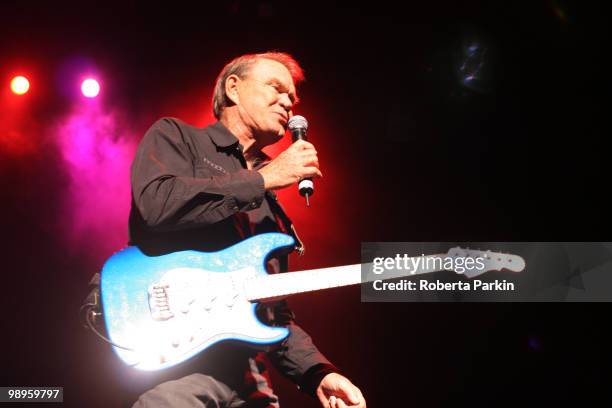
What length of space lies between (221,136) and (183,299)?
747 millimetres

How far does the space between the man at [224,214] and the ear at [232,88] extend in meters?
0.11

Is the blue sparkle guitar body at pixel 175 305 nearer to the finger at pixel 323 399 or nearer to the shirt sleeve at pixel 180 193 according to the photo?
the shirt sleeve at pixel 180 193

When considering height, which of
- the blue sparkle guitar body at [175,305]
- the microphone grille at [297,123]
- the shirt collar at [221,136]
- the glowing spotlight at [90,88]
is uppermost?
the glowing spotlight at [90,88]

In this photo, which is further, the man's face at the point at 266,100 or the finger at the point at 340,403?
the man's face at the point at 266,100

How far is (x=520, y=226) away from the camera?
328cm

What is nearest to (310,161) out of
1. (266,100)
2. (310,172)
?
(310,172)

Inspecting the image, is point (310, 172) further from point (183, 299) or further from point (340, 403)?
point (340, 403)

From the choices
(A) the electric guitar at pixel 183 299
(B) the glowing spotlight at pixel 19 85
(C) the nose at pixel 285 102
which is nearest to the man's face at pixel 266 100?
(C) the nose at pixel 285 102

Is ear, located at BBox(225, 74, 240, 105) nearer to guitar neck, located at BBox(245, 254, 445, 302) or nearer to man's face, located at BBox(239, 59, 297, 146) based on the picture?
man's face, located at BBox(239, 59, 297, 146)

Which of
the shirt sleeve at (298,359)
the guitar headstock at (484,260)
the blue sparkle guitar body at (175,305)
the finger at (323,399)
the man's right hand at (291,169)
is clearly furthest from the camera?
the guitar headstock at (484,260)

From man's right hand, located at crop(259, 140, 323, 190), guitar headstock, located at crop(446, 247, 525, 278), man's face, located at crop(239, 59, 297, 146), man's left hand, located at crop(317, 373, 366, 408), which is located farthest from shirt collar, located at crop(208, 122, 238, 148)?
guitar headstock, located at crop(446, 247, 525, 278)

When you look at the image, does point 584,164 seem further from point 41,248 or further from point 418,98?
point 41,248

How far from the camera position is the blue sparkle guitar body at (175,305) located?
141 centimetres

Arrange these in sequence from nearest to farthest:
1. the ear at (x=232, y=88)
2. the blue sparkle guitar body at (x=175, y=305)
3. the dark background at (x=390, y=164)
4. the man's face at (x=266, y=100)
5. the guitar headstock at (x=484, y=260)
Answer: the blue sparkle guitar body at (x=175, y=305)
the man's face at (x=266, y=100)
the ear at (x=232, y=88)
the guitar headstock at (x=484, y=260)
the dark background at (x=390, y=164)
